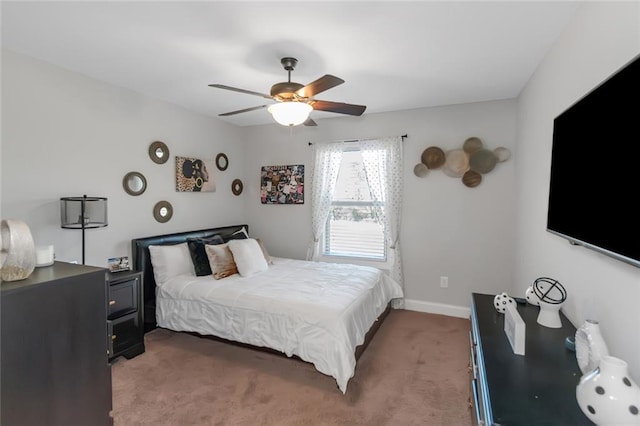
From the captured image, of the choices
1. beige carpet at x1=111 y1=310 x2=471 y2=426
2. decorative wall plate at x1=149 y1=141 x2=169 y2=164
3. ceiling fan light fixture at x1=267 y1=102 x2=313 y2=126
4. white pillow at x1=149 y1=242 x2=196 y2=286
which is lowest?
beige carpet at x1=111 y1=310 x2=471 y2=426

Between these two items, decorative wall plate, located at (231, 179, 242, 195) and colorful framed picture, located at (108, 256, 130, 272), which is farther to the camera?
decorative wall plate, located at (231, 179, 242, 195)

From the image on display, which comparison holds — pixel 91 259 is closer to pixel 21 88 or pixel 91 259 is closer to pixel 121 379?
pixel 121 379

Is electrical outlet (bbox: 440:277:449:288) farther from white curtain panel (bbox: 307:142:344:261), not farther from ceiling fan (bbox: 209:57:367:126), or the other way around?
ceiling fan (bbox: 209:57:367:126)

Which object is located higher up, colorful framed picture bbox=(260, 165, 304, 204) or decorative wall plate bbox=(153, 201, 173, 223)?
colorful framed picture bbox=(260, 165, 304, 204)

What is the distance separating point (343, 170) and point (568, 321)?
120 inches

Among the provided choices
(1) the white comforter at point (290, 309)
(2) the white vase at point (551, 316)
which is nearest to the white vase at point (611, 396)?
(2) the white vase at point (551, 316)

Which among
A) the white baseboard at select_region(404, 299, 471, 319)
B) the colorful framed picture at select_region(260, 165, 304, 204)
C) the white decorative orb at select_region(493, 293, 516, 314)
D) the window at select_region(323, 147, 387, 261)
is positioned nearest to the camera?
the white decorative orb at select_region(493, 293, 516, 314)

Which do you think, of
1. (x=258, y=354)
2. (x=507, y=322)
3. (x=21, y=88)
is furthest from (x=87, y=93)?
(x=507, y=322)

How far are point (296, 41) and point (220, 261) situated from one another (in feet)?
7.27

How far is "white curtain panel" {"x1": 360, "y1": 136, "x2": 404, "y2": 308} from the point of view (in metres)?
3.89

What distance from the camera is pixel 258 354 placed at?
282 cm

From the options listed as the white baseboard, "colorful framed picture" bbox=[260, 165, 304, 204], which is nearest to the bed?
the white baseboard

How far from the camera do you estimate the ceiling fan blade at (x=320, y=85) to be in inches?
78.3

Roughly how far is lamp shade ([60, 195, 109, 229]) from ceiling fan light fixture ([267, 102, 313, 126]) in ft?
5.78
